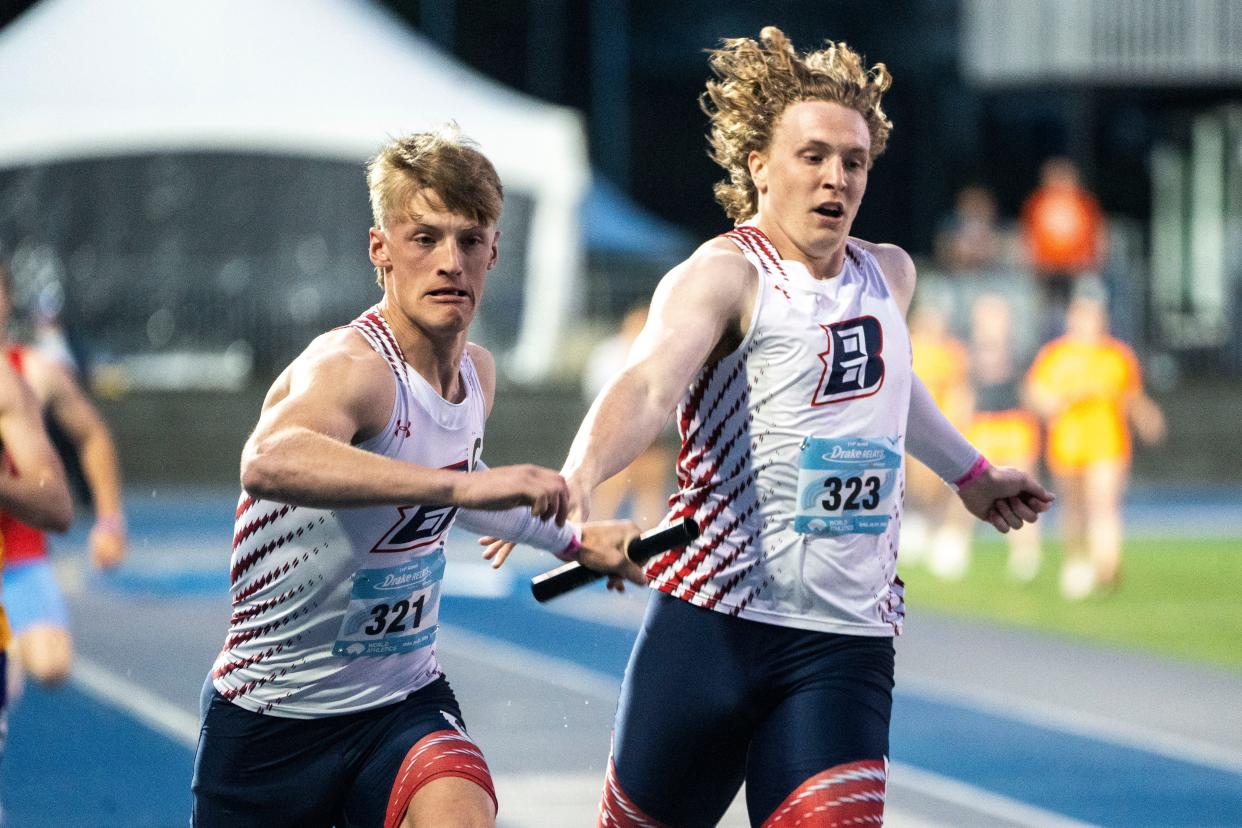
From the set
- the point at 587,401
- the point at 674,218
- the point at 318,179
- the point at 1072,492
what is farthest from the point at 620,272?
the point at 1072,492

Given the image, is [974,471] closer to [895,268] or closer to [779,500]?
[895,268]

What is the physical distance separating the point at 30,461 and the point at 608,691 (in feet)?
17.8

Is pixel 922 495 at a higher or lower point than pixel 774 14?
lower

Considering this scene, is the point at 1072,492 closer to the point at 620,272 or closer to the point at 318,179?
the point at 620,272

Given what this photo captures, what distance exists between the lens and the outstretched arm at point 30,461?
534cm

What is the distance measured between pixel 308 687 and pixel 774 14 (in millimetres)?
29731

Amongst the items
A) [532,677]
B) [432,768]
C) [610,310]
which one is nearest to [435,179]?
[432,768]

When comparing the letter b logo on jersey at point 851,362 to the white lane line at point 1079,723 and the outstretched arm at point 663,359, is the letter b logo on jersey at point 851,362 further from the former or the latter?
the white lane line at point 1079,723

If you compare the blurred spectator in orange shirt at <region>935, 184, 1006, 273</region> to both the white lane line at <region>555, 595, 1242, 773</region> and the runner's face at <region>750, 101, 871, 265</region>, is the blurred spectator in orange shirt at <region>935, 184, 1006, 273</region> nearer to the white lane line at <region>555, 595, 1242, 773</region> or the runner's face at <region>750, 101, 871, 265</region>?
the white lane line at <region>555, 595, 1242, 773</region>

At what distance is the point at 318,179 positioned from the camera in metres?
27.0

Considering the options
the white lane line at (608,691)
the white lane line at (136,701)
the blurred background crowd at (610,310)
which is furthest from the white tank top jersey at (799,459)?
the white lane line at (136,701)

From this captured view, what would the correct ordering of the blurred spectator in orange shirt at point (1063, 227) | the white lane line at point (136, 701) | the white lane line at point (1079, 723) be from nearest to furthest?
the white lane line at point (1079, 723), the white lane line at point (136, 701), the blurred spectator in orange shirt at point (1063, 227)

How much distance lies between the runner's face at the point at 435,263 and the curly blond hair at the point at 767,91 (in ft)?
2.79

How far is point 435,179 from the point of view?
4.27 m
